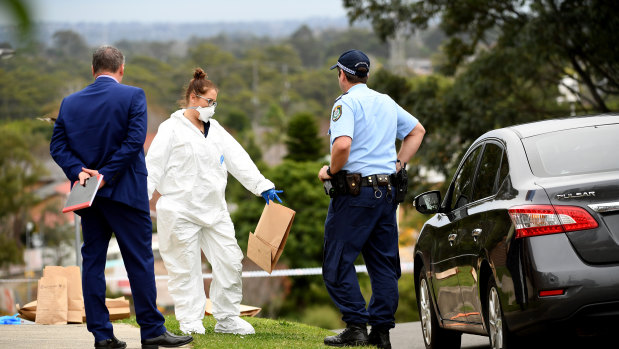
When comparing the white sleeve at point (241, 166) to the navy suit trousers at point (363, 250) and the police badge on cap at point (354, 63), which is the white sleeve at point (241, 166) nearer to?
the navy suit trousers at point (363, 250)

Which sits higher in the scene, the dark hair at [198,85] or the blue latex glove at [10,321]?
the dark hair at [198,85]

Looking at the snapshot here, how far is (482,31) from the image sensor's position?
28.9m

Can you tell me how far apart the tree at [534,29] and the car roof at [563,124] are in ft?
53.0

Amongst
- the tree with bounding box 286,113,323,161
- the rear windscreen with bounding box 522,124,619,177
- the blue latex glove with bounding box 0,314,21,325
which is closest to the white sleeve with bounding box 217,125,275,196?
the rear windscreen with bounding box 522,124,619,177

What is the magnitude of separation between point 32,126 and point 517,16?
58307 mm

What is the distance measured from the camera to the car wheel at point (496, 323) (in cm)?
527

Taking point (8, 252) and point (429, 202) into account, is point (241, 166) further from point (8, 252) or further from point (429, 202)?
point (8, 252)

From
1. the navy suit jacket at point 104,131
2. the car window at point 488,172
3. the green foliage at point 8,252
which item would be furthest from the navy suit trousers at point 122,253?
the green foliage at point 8,252

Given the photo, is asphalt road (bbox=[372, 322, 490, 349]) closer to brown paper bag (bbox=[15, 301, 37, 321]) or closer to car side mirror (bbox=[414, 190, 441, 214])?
Result: car side mirror (bbox=[414, 190, 441, 214])

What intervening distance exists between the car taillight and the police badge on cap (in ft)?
7.45

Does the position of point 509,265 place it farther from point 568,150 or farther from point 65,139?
point 65,139

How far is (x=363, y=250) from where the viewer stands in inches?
274

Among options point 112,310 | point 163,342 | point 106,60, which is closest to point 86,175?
point 106,60

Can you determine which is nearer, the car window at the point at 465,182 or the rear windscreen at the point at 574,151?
the rear windscreen at the point at 574,151
